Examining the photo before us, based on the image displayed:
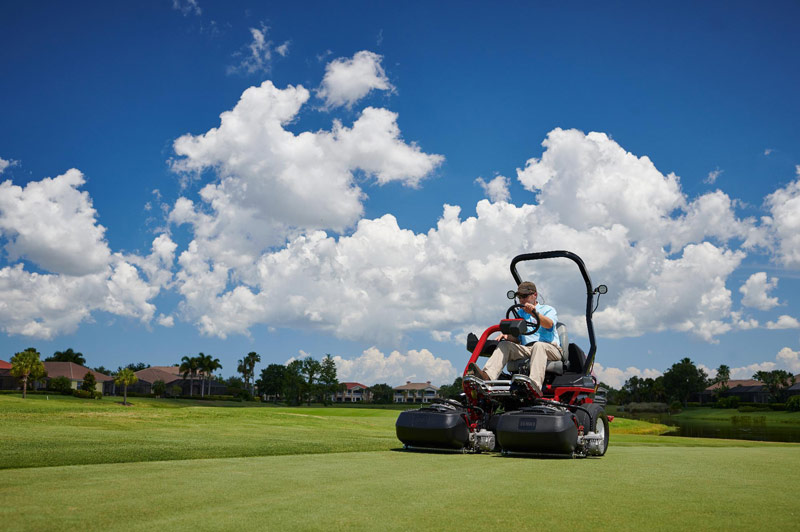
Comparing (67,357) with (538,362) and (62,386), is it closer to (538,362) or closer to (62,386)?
(62,386)

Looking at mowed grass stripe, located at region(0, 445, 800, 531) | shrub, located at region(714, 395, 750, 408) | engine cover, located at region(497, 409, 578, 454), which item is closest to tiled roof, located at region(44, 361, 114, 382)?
engine cover, located at region(497, 409, 578, 454)

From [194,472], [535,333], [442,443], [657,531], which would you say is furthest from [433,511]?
[535,333]

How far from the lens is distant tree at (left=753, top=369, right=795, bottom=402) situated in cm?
13025

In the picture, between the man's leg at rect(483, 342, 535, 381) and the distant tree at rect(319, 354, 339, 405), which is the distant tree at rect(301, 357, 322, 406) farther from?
the man's leg at rect(483, 342, 535, 381)

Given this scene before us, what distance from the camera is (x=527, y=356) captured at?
1027cm

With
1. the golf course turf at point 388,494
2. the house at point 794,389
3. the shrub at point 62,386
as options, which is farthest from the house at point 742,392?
the golf course turf at point 388,494

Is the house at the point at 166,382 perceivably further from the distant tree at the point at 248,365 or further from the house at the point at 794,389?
the house at the point at 794,389

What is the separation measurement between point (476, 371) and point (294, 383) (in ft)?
409

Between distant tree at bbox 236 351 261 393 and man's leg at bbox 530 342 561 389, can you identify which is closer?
man's leg at bbox 530 342 561 389

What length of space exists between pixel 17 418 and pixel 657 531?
22.3 meters

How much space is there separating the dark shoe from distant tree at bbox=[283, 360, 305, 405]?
122 meters

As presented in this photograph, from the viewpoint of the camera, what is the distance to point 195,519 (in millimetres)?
4098

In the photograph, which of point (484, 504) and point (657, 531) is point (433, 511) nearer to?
point (484, 504)

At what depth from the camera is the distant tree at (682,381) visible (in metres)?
153
